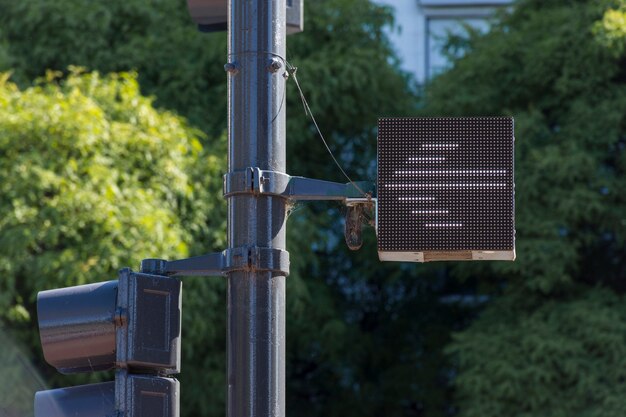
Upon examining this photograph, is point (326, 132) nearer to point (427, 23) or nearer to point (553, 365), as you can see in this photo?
point (427, 23)

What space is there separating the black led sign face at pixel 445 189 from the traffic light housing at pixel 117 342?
2.80 feet

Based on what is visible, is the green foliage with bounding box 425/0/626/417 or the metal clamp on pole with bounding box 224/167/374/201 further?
the green foliage with bounding box 425/0/626/417

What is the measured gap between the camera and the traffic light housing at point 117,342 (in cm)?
469

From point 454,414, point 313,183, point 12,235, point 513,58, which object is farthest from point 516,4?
point 313,183

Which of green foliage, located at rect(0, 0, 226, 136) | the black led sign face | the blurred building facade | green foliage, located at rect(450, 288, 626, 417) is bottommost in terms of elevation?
green foliage, located at rect(450, 288, 626, 417)

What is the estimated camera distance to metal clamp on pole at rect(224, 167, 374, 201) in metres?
4.71

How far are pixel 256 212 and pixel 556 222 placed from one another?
12.5m

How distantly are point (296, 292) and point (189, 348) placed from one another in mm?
1614

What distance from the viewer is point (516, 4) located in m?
19.6

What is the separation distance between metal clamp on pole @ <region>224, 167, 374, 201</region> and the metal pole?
3cm

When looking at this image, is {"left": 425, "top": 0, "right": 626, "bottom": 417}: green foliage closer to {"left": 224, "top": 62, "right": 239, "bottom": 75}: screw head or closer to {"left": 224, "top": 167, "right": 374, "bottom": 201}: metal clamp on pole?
{"left": 224, "top": 167, "right": 374, "bottom": 201}: metal clamp on pole

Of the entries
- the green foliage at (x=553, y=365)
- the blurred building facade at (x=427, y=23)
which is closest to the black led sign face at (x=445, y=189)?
the green foliage at (x=553, y=365)

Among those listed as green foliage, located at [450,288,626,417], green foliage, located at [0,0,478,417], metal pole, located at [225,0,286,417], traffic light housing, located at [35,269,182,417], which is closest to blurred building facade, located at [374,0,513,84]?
green foliage, located at [0,0,478,417]

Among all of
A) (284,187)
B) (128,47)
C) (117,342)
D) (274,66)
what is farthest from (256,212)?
(128,47)
